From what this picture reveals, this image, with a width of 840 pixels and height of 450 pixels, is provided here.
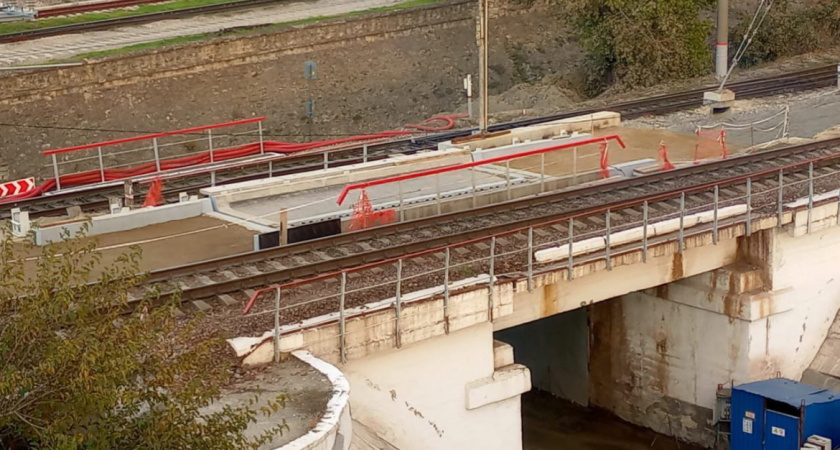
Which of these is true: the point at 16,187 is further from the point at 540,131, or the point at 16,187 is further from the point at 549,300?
the point at 549,300

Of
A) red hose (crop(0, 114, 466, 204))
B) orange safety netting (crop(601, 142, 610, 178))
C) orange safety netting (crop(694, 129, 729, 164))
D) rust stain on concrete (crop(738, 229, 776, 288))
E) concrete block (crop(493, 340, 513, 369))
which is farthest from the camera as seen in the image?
orange safety netting (crop(694, 129, 729, 164))

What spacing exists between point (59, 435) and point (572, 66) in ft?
129

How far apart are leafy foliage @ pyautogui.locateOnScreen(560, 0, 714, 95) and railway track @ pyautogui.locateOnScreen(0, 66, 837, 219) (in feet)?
14.4

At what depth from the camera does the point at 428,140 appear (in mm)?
28516

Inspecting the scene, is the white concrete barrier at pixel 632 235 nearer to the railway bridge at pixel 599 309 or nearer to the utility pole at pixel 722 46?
the railway bridge at pixel 599 309

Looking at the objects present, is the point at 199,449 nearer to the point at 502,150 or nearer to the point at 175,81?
the point at 502,150

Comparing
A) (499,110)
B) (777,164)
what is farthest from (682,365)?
(499,110)

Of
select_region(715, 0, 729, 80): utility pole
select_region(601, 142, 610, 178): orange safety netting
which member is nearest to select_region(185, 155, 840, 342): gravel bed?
select_region(601, 142, 610, 178): orange safety netting

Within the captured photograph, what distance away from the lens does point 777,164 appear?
23.9 meters

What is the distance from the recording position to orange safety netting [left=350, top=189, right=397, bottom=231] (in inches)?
770

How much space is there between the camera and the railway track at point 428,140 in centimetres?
2245

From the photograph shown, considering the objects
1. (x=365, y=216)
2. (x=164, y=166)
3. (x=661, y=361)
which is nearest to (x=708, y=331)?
(x=661, y=361)

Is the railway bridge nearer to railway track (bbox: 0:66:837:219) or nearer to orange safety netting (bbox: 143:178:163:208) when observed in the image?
orange safety netting (bbox: 143:178:163:208)

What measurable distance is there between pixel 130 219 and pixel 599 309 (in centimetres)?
764
